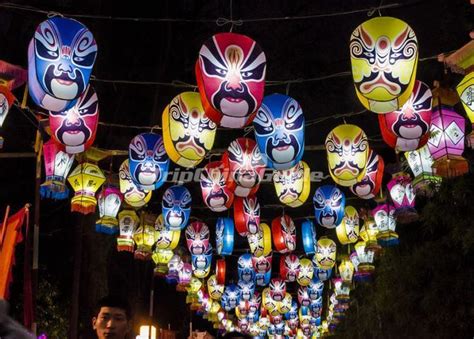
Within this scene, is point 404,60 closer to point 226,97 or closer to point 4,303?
point 226,97

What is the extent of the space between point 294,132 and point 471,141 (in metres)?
2.38

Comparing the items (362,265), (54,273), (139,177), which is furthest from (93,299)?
(362,265)

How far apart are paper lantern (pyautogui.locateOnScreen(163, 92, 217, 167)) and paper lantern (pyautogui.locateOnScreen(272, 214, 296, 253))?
7.17 meters

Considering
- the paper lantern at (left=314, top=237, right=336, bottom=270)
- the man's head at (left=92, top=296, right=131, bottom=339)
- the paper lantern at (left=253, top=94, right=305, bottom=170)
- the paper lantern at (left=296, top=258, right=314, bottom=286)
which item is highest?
the paper lantern at (left=253, top=94, right=305, bottom=170)

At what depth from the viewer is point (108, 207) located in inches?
468

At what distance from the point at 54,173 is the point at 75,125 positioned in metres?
1.76

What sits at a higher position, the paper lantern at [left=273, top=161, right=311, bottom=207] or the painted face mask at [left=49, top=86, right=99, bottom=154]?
the painted face mask at [left=49, top=86, right=99, bottom=154]

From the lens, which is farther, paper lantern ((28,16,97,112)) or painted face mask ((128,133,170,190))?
painted face mask ((128,133,170,190))

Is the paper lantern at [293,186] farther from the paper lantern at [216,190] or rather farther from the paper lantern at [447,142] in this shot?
the paper lantern at [447,142]

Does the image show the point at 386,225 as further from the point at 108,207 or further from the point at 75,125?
the point at 75,125

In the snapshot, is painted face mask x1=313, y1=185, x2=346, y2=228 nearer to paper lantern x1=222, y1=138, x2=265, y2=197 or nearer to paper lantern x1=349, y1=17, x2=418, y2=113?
paper lantern x1=222, y1=138, x2=265, y2=197

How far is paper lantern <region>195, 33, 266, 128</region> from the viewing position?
7238 mm

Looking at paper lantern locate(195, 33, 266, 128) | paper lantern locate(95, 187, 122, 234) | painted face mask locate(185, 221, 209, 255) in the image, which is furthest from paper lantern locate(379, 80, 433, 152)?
painted face mask locate(185, 221, 209, 255)

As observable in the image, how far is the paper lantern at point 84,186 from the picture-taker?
35.2ft
